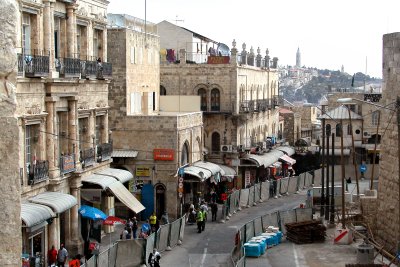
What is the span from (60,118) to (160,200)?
11766 millimetres

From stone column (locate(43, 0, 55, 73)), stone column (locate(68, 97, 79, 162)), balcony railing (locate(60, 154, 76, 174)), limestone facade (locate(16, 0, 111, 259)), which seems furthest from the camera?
stone column (locate(68, 97, 79, 162))

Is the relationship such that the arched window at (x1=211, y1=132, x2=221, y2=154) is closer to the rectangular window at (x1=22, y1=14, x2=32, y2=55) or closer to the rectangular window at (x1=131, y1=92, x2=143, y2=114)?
the rectangular window at (x1=131, y1=92, x2=143, y2=114)

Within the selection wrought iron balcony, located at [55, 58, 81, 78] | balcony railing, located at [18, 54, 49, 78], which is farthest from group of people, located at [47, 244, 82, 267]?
wrought iron balcony, located at [55, 58, 81, 78]

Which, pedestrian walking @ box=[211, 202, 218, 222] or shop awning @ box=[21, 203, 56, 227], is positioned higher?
shop awning @ box=[21, 203, 56, 227]

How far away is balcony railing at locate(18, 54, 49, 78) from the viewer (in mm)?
23484

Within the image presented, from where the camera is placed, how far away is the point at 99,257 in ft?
71.6

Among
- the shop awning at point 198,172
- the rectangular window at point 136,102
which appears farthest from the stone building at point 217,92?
the rectangular window at point 136,102

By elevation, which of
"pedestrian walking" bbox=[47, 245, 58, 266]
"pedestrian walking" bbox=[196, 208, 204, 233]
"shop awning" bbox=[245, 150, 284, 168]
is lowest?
"pedestrian walking" bbox=[196, 208, 204, 233]

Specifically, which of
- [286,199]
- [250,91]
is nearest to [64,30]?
[286,199]

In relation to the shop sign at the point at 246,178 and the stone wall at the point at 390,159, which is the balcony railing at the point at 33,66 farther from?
the shop sign at the point at 246,178

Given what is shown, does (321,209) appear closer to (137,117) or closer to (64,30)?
(137,117)

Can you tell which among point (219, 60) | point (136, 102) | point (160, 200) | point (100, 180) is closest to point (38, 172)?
point (100, 180)

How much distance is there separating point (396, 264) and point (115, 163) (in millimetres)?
19169

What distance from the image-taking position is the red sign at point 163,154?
124 feet
